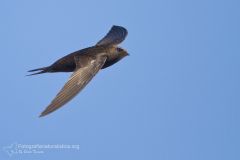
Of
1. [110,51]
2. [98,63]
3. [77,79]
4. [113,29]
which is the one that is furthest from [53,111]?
[113,29]

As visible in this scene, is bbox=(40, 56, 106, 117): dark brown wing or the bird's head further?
the bird's head

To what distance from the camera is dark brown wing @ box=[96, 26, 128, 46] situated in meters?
12.6

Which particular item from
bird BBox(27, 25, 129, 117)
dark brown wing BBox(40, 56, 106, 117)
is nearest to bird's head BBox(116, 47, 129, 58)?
bird BBox(27, 25, 129, 117)

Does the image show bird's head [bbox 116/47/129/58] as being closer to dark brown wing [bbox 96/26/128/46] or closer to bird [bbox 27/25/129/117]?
bird [bbox 27/25/129/117]

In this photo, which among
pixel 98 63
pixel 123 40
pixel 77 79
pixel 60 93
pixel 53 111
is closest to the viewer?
pixel 53 111

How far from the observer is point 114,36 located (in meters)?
13.1

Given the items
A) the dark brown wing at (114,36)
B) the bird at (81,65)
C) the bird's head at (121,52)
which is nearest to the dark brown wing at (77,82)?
the bird at (81,65)

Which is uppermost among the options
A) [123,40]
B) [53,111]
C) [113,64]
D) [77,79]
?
[123,40]

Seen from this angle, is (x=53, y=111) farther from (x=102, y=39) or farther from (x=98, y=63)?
(x=102, y=39)

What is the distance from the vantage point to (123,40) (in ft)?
41.7

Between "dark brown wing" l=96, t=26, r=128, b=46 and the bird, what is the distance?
122mm

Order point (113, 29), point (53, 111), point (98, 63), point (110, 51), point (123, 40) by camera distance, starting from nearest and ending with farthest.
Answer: point (53, 111), point (98, 63), point (110, 51), point (123, 40), point (113, 29)

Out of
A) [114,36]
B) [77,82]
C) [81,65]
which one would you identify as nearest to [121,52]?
[81,65]

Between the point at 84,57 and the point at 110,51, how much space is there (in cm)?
76
